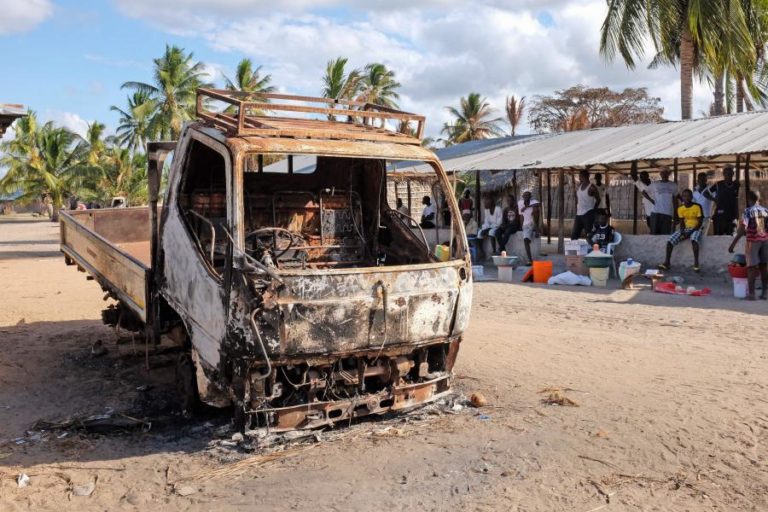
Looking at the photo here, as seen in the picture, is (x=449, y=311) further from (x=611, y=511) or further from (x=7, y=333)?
(x=7, y=333)

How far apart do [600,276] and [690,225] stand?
6.47 ft

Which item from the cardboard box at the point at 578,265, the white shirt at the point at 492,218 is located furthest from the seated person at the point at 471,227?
the cardboard box at the point at 578,265

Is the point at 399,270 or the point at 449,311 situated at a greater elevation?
the point at 399,270

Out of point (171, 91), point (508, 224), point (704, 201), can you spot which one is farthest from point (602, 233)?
point (171, 91)

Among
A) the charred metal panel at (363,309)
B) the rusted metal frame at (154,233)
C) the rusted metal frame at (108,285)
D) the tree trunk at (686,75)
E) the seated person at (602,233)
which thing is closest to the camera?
the charred metal panel at (363,309)

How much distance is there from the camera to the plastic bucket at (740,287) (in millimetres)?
11078

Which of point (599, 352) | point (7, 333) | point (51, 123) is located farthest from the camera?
point (51, 123)

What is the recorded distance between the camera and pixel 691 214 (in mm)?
13109

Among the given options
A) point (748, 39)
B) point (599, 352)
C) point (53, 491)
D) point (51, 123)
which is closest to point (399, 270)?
point (53, 491)

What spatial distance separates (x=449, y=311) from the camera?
17.8 ft

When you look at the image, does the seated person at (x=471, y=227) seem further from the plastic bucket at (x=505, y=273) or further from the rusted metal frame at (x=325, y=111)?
the rusted metal frame at (x=325, y=111)

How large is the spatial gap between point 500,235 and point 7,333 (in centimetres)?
1031

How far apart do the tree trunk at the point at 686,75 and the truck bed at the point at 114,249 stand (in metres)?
16.2

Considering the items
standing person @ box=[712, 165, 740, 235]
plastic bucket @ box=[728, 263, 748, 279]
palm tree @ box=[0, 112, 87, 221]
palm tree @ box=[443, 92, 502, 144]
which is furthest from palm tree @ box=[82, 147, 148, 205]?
plastic bucket @ box=[728, 263, 748, 279]
